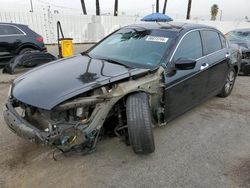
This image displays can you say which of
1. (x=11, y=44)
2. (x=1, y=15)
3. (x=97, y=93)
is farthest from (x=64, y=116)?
(x=1, y=15)

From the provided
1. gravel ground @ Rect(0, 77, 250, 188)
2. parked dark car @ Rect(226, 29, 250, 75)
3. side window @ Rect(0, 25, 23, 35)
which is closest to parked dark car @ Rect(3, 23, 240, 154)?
gravel ground @ Rect(0, 77, 250, 188)

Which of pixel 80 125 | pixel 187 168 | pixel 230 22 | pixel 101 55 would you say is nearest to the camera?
pixel 80 125

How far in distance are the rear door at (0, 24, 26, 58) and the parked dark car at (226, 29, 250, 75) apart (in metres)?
7.29

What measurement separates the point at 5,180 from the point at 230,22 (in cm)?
2954

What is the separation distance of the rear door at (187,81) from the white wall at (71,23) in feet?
49.1

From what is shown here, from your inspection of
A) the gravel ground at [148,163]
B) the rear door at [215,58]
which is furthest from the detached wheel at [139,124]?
the rear door at [215,58]

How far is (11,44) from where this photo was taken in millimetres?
8383

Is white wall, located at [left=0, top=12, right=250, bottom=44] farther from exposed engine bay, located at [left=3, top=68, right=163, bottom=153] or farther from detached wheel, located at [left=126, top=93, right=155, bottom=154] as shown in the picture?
detached wheel, located at [left=126, top=93, right=155, bottom=154]

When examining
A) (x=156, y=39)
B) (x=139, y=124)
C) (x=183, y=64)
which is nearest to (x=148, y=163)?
(x=139, y=124)

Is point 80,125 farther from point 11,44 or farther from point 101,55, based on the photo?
point 11,44

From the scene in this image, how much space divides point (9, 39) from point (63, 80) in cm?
627

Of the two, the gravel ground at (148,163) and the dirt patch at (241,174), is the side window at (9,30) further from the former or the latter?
the dirt patch at (241,174)

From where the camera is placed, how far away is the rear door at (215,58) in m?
4.65

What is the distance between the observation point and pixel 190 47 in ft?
13.8
